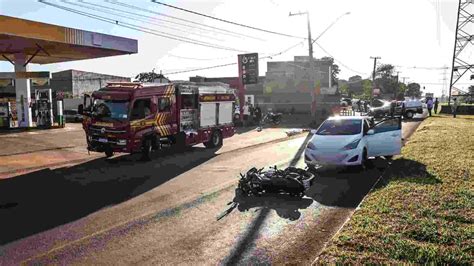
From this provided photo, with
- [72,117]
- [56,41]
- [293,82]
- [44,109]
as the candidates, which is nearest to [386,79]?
[293,82]

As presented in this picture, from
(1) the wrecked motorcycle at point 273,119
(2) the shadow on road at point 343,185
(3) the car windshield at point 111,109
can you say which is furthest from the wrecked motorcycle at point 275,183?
(1) the wrecked motorcycle at point 273,119

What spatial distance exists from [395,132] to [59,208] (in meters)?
9.99

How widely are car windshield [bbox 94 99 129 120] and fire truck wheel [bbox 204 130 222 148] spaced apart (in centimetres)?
549

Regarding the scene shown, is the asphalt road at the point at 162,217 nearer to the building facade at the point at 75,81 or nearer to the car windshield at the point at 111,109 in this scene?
the car windshield at the point at 111,109

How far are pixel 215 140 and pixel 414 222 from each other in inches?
579

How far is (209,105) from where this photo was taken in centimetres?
2039

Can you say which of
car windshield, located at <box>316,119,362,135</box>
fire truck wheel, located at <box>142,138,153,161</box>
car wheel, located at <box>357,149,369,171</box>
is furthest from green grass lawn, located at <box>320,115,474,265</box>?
fire truck wheel, located at <box>142,138,153,161</box>

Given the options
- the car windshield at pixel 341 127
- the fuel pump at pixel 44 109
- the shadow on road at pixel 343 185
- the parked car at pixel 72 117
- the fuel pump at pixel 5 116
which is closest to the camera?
the shadow on road at pixel 343 185

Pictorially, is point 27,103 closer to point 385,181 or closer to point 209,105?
point 209,105

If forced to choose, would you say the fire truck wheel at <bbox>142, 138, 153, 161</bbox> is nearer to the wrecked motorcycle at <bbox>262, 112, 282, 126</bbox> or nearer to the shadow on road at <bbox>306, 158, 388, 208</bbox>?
the shadow on road at <bbox>306, 158, 388, 208</bbox>

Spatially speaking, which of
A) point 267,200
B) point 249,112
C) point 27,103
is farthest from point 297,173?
point 249,112

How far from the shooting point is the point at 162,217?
840cm

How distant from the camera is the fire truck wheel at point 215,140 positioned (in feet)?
68.2

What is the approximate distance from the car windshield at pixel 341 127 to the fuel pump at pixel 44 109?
23.5 metres
